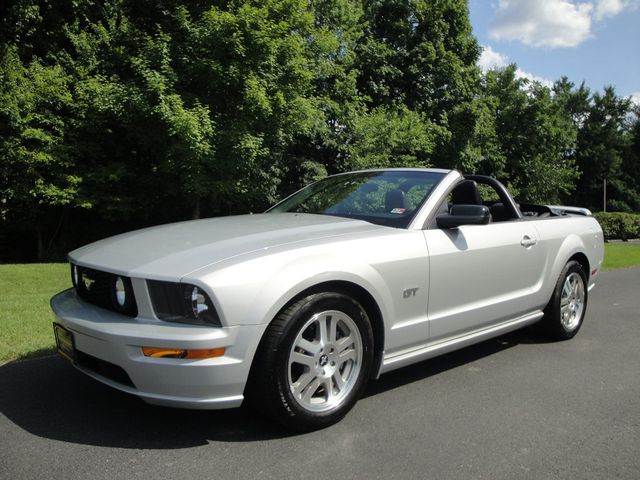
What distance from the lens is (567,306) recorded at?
5.32m

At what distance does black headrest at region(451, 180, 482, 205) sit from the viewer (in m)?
4.64

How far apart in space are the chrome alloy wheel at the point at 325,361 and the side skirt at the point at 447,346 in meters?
0.28

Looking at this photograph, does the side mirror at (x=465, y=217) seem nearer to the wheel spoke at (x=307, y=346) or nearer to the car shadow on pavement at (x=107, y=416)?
the car shadow on pavement at (x=107, y=416)

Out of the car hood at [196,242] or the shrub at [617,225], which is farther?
the shrub at [617,225]

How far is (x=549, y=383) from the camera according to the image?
4125mm

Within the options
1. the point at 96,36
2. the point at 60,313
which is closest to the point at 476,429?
the point at 60,313

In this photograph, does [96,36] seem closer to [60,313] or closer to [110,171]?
[110,171]

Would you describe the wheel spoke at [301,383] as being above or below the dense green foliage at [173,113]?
below

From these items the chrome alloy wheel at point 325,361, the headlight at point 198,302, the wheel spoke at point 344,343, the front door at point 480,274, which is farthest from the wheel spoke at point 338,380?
the headlight at point 198,302

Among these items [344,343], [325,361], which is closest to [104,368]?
[325,361]

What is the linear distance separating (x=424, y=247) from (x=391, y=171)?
114 cm

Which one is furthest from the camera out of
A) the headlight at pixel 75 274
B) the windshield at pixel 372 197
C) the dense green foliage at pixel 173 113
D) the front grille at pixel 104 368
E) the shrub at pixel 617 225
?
the shrub at pixel 617 225

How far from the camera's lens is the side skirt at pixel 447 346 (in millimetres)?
3586

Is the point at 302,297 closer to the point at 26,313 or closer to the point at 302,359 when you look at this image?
the point at 302,359
